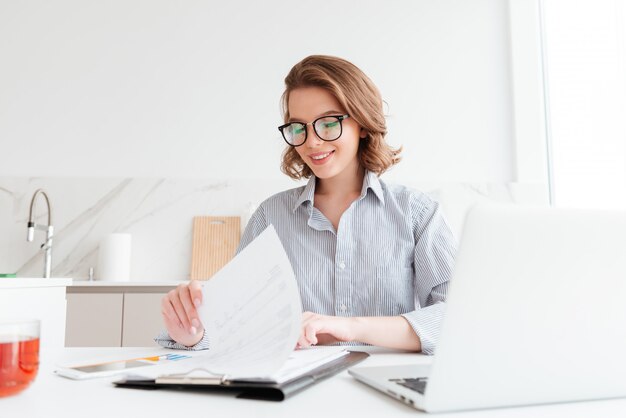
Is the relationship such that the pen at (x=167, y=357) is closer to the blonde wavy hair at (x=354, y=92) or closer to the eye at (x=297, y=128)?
the eye at (x=297, y=128)

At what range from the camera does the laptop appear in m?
0.51

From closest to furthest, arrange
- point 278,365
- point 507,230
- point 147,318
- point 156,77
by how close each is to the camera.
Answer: point 507,230
point 278,365
point 147,318
point 156,77

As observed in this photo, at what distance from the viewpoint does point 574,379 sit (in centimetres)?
58

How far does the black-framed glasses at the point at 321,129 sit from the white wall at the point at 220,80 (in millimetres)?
1674

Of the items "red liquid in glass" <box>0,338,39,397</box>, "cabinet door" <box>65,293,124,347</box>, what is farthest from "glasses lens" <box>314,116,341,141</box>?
"cabinet door" <box>65,293,124,347</box>

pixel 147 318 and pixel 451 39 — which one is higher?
pixel 451 39

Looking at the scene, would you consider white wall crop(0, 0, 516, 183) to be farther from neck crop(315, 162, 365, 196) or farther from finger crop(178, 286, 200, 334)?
finger crop(178, 286, 200, 334)

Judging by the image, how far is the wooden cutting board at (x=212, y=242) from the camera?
283 centimetres

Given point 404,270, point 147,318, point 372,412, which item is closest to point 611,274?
point 372,412

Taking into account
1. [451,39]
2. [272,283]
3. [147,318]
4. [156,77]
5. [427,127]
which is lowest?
[147,318]

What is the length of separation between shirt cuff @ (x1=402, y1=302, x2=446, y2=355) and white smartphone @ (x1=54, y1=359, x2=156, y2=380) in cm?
49

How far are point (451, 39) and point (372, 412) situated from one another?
2.97 metres

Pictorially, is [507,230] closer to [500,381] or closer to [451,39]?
[500,381]

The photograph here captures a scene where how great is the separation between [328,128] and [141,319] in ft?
5.01
